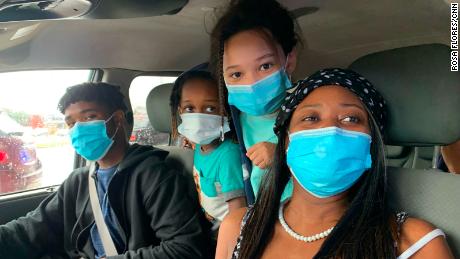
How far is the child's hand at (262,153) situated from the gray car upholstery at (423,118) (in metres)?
0.44

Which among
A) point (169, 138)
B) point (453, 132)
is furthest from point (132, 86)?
point (453, 132)

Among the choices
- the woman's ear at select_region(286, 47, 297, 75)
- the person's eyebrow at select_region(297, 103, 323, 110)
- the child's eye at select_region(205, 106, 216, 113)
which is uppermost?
the woman's ear at select_region(286, 47, 297, 75)

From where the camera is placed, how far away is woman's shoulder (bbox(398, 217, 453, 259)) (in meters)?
1.21

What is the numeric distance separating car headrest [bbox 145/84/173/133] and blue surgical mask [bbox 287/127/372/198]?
1.42 meters

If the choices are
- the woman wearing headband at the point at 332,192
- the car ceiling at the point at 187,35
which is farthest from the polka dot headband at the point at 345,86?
the car ceiling at the point at 187,35

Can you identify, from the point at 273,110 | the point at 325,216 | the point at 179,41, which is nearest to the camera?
the point at 325,216

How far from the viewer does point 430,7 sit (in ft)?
7.13

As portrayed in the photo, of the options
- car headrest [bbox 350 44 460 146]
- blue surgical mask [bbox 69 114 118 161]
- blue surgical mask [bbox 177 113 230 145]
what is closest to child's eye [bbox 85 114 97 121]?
blue surgical mask [bbox 69 114 118 161]

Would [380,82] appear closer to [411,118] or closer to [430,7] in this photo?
[411,118]

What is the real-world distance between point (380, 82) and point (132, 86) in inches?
78.9

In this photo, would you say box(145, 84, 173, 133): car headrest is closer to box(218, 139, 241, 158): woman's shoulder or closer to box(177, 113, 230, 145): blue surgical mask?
box(177, 113, 230, 145): blue surgical mask

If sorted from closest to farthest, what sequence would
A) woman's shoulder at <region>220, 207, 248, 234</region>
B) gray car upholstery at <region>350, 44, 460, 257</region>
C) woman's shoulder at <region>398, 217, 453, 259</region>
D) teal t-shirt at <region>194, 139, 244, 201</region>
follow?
woman's shoulder at <region>398, 217, 453, 259</region> < gray car upholstery at <region>350, 44, 460, 257</region> < woman's shoulder at <region>220, 207, 248, 234</region> < teal t-shirt at <region>194, 139, 244, 201</region>

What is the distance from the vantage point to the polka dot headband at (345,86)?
140 centimetres

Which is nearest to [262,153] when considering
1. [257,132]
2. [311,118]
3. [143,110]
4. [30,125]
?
[257,132]
